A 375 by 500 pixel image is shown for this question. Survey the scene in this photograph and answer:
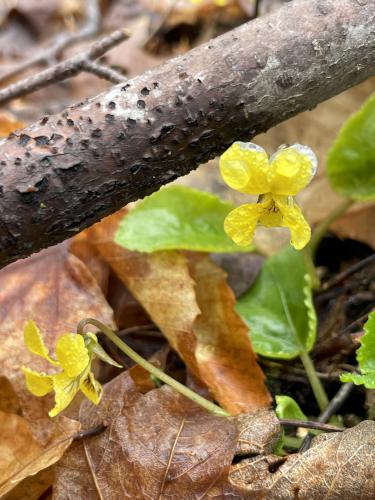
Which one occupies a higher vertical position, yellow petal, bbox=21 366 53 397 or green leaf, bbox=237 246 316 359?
yellow petal, bbox=21 366 53 397

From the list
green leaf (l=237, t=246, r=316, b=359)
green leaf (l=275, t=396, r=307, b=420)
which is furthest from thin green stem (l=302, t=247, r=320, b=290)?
green leaf (l=275, t=396, r=307, b=420)

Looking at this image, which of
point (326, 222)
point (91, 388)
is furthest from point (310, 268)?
point (91, 388)

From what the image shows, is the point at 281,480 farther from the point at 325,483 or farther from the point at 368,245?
the point at 368,245

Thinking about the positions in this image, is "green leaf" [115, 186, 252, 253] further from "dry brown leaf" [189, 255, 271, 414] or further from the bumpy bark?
the bumpy bark

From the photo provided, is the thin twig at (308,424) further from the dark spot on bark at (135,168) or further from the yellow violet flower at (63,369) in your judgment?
the dark spot on bark at (135,168)

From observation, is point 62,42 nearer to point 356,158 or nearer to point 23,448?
point 356,158

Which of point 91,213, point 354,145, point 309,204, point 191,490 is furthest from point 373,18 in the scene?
point 191,490
